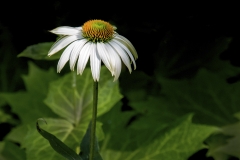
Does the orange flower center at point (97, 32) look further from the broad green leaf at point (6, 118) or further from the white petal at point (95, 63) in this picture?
the broad green leaf at point (6, 118)

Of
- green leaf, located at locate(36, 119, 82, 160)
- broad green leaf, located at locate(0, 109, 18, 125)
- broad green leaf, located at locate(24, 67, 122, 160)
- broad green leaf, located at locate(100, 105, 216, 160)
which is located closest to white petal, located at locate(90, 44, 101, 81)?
green leaf, located at locate(36, 119, 82, 160)

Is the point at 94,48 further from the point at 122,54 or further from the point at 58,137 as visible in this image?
the point at 58,137

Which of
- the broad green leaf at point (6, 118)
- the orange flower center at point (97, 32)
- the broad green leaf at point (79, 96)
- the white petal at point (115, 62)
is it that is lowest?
the broad green leaf at point (6, 118)

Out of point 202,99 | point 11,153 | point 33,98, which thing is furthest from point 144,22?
point 11,153

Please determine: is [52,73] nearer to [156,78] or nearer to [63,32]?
[156,78]

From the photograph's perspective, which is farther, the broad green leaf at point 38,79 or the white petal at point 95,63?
the broad green leaf at point 38,79

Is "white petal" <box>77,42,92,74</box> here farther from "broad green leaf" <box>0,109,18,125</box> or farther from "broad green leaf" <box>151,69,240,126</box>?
"broad green leaf" <box>0,109,18,125</box>

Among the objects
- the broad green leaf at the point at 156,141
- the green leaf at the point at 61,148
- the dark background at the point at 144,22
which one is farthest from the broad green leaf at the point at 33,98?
the green leaf at the point at 61,148
